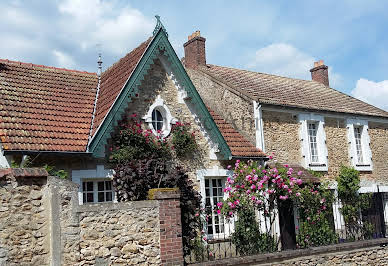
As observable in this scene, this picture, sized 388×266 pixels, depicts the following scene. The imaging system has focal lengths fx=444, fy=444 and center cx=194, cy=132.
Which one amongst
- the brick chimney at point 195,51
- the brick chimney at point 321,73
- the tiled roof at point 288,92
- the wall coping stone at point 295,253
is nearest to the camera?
the wall coping stone at point 295,253

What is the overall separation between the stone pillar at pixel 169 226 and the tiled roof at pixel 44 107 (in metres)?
3.68

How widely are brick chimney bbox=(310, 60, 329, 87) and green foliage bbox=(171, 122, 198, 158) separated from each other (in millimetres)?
12683

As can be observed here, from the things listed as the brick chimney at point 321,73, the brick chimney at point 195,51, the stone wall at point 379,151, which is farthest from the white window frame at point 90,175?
the brick chimney at point 321,73

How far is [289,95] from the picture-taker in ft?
61.0

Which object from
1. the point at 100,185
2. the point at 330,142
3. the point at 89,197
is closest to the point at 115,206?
the point at 89,197

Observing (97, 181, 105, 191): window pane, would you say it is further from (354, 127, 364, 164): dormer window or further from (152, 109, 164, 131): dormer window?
(354, 127, 364, 164): dormer window

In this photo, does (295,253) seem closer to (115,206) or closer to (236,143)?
(115,206)

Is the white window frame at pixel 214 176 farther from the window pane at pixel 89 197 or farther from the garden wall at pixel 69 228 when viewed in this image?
the garden wall at pixel 69 228

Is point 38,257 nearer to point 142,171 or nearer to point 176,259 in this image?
point 176,259

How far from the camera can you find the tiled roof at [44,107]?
35.6 feet

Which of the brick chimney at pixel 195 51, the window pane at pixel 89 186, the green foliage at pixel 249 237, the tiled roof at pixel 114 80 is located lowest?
the green foliage at pixel 249 237

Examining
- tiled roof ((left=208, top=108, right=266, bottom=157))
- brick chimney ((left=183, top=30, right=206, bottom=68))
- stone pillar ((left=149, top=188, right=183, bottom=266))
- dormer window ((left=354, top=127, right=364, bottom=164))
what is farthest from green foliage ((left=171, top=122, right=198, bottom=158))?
dormer window ((left=354, top=127, right=364, bottom=164))

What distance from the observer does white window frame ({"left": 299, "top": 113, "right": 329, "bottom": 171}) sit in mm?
17094

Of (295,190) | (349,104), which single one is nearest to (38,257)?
(295,190)
